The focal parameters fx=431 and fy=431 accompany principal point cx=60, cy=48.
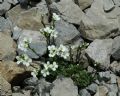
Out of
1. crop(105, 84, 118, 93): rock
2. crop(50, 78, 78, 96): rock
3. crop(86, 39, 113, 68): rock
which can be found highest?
crop(86, 39, 113, 68): rock

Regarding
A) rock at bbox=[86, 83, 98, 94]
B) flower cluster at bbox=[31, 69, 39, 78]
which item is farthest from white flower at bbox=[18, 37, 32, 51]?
rock at bbox=[86, 83, 98, 94]

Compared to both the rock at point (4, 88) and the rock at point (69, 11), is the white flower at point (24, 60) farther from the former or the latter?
the rock at point (69, 11)

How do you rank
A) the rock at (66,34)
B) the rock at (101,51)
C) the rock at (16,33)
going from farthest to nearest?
the rock at (16,33) → the rock at (66,34) → the rock at (101,51)

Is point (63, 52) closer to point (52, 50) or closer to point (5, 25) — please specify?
point (52, 50)

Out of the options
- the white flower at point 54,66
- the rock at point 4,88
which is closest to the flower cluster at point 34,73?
the white flower at point 54,66

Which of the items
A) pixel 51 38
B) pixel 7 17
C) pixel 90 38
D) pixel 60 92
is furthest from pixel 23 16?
pixel 60 92

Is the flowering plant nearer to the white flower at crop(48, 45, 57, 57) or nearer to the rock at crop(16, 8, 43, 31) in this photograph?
the white flower at crop(48, 45, 57, 57)
